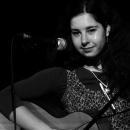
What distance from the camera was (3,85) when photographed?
1.67 metres

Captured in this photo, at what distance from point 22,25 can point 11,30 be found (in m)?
0.09

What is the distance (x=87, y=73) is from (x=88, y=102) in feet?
0.52

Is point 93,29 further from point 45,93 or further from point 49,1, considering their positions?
point 49,1

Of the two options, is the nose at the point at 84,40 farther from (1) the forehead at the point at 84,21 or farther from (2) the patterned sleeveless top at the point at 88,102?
(2) the patterned sleeveless top at the point at 88,102

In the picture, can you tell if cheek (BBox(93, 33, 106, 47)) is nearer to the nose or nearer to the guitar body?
the nose

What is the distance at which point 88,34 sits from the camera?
114cm

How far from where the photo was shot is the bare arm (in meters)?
1.07

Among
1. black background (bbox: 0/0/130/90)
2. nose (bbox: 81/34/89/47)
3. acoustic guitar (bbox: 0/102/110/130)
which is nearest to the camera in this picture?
acoustic guitar (bbox: 0/102/110/130)

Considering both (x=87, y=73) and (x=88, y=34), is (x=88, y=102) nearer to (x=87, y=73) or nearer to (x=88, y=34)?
(x=87, y=73)

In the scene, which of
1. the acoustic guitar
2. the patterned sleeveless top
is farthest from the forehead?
the acoustic guitar

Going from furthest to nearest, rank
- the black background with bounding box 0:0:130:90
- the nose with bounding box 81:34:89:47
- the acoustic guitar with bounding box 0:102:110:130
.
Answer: the black background with bounding box 0:0:130:90, the nose with bounding box 81:34:89:47, the acoustic guitar with bounding box 0:102:110:130

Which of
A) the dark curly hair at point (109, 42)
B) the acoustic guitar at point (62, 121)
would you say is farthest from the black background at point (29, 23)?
the acoustic guitar at point (62, 121)

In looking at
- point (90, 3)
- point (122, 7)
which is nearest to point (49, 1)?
point (122, 7)

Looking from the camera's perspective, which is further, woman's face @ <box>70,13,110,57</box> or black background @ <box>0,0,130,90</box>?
black background @ <box>0,0,130,90</box>
